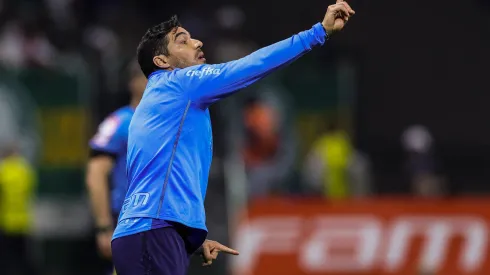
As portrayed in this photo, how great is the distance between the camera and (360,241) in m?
15.4

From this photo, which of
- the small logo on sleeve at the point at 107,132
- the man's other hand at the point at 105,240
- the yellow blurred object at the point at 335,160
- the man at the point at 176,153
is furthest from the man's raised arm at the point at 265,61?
the yellow blurred object at the point at 335,160

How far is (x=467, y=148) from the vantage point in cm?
2030

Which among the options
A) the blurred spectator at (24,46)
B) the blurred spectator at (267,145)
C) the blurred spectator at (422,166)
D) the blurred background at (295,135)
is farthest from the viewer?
the blurred spectator at (422,166)

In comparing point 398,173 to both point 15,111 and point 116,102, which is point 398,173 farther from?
point 15,111

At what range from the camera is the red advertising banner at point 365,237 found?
1519 cm

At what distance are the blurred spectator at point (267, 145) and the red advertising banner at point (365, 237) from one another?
1.34m

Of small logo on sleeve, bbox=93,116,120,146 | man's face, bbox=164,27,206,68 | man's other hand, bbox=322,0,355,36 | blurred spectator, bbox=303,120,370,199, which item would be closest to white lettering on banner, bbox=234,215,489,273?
blurred spectator, bbox=303,120,370,199

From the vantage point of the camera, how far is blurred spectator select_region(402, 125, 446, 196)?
1885 centimetres

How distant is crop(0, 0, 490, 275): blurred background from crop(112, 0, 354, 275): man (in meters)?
9.24

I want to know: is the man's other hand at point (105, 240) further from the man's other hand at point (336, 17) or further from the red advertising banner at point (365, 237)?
the red advertising banner at point (365, 237)

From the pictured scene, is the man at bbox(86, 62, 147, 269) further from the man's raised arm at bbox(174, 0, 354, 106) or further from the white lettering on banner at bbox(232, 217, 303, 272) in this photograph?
the white lettering on banner at bbox(232, 217, 303, 272)

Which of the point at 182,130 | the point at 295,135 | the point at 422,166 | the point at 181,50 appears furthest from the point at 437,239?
the point at 182,130

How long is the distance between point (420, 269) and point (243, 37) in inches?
275

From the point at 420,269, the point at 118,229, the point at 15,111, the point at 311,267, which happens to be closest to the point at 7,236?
the point at 15,111
